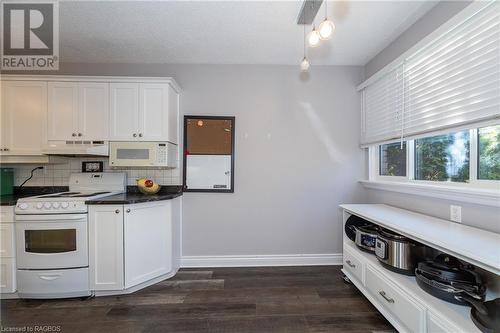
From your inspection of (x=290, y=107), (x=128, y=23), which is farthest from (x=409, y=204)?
(x=128, y=23)

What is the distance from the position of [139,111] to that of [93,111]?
514mm

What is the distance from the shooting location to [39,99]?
7.84 feet

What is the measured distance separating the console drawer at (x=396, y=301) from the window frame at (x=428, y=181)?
3.03 feet

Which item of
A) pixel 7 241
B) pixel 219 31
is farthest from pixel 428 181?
pixel 7 241

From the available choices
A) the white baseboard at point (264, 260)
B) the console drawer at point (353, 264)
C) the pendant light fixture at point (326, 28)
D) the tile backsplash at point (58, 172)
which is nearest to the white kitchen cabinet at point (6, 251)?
the tile backsplash at point (58, 172)

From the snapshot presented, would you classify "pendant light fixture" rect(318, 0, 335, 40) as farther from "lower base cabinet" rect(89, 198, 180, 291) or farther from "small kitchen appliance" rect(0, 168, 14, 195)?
"small kitchen appliance" rect(0, 168, 14, 195)

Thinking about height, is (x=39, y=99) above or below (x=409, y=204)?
above

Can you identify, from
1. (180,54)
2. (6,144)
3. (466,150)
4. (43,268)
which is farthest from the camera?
(180,54)

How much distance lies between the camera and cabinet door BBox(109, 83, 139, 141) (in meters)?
2.41

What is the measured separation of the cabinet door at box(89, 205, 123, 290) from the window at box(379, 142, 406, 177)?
2.93m

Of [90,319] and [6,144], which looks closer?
[90,319]

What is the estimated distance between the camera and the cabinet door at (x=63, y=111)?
2.39 m

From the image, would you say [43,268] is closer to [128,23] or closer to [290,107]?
[128,23]

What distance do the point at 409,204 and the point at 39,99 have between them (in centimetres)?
408
